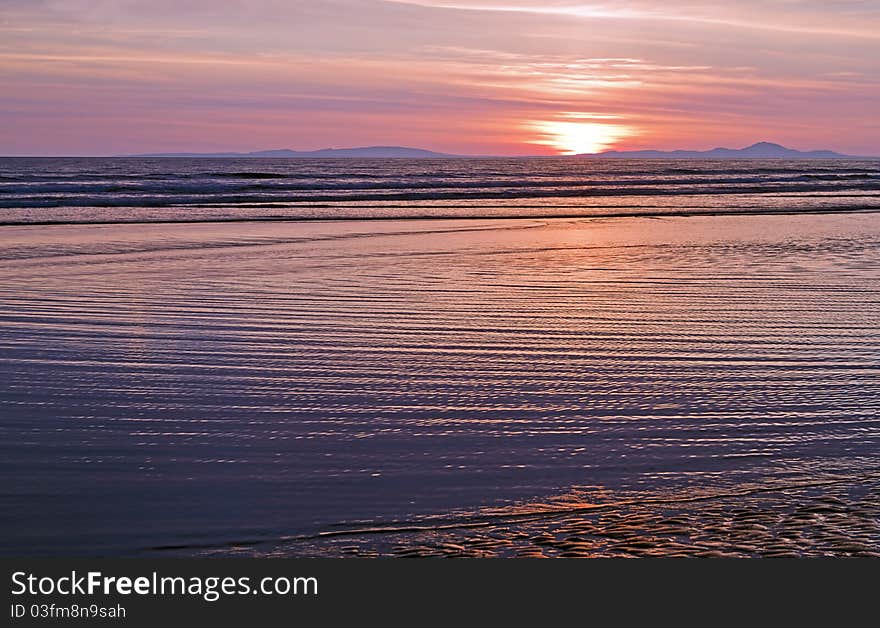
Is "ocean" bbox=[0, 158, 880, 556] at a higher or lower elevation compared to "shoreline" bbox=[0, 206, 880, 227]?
lower

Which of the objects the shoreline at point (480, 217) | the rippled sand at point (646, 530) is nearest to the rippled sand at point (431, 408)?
the rippled sand at point (646, 530)

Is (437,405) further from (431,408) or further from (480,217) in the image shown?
(480,217)

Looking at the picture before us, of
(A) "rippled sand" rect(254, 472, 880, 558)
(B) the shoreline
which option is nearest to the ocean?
(A) "rippled sand" rect(254, 472, 880, 558)

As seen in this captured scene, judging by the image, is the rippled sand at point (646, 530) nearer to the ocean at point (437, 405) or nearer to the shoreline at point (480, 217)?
the ocean at point (437, 405)

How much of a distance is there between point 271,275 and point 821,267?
26.3ft

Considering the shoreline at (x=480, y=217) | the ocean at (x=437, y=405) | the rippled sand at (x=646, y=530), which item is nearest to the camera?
the rippled sand at (x=646, y=530)

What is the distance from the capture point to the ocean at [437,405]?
470 centimetres

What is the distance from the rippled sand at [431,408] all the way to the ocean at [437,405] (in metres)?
0.02

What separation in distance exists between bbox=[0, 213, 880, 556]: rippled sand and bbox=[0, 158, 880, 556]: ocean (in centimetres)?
2

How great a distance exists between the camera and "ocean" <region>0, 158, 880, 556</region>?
470 cm

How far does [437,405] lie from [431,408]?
89 mm

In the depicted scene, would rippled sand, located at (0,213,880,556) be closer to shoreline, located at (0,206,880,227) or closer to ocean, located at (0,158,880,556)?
ocean, located at (0,158,880,556)

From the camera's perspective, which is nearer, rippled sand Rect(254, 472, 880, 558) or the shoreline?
rippled sand Rect(254, 472, 880, 558)

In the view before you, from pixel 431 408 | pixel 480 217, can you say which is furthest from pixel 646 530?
pixel 480 217
